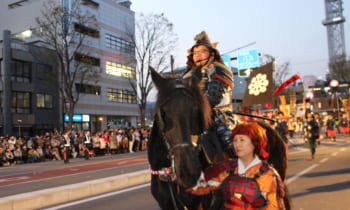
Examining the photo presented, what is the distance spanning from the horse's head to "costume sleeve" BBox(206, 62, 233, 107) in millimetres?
565

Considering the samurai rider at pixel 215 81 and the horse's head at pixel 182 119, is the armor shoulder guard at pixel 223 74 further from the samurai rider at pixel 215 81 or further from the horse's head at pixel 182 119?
the horse's head at pixel 182 119

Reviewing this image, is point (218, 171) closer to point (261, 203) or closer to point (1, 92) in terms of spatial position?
point (261, 203)

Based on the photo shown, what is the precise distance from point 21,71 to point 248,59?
76.8ft

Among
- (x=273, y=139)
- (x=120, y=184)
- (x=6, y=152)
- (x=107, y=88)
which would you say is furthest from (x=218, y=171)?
(x=107, y=88)

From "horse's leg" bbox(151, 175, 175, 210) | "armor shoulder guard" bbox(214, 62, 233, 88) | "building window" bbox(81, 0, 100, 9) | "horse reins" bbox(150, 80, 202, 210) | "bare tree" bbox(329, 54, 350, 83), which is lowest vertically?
"horse's leg" bbox(151, 175, 175, 210)

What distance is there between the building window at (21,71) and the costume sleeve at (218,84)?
33.1 meters

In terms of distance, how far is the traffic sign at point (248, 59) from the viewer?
28.2 meters

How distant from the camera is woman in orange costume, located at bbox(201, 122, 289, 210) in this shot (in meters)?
2.68

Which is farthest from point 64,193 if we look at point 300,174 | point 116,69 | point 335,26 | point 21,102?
point 335,26

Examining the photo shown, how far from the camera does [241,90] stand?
269 feet

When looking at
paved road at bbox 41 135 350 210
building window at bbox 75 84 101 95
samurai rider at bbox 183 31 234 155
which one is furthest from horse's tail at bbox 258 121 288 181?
building window at bbox 75 84 101 95

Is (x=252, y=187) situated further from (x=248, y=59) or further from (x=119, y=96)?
(x=119, y=96)

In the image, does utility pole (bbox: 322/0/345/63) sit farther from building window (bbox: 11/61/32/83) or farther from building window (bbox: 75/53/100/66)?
building window (bbox: 11/61/32/83)

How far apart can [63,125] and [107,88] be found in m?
10.2
